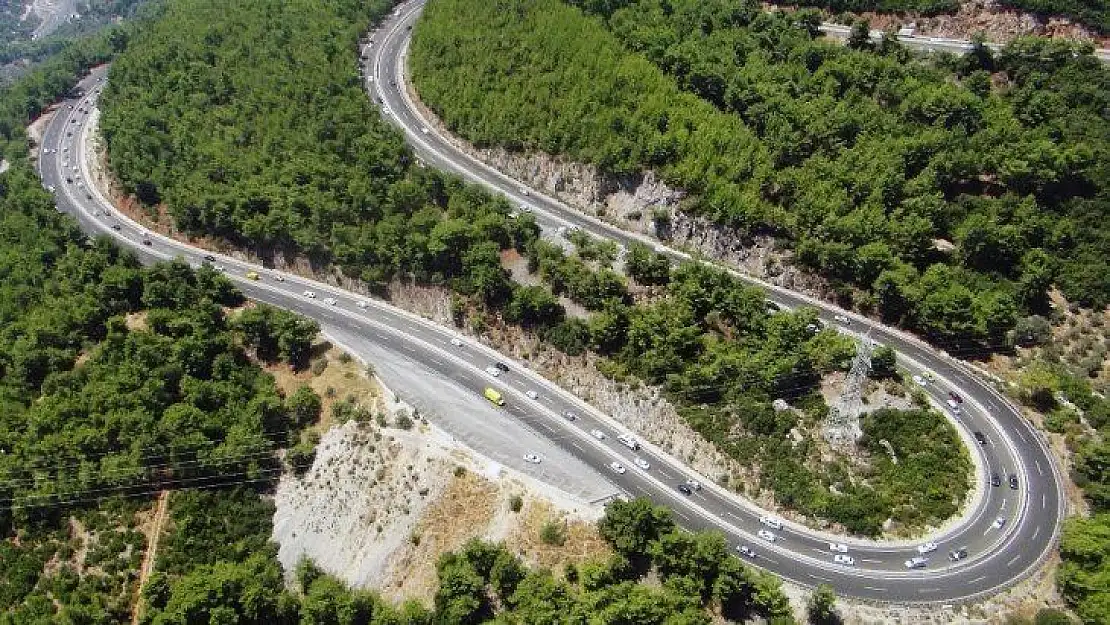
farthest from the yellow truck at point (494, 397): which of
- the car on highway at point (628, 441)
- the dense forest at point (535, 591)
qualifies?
the dense forest at point (535, 591)

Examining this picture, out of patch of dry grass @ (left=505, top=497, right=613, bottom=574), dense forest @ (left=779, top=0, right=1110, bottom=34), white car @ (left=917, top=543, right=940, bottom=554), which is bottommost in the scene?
patch of dry grass @ (left=505, top=497, right=613, bottom=574)

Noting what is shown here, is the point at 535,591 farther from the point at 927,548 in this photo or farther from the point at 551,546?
the point at 927,548

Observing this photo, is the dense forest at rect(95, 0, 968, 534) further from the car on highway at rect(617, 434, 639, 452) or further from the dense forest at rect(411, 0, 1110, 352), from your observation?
the dense forest at rect(411, 0, 1110, 352)

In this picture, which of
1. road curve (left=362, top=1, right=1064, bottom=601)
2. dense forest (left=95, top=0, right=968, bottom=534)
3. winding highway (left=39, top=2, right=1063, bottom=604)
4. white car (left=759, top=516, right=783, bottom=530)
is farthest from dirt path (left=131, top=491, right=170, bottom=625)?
road curve (left=362, top=1, right=1064, bottom=601)

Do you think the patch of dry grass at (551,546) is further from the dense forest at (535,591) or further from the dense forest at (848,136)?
the dense forest at (848,136)

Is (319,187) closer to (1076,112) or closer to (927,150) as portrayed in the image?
(927,150)

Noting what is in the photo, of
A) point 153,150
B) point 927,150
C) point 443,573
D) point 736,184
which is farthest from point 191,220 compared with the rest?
point 927,150
